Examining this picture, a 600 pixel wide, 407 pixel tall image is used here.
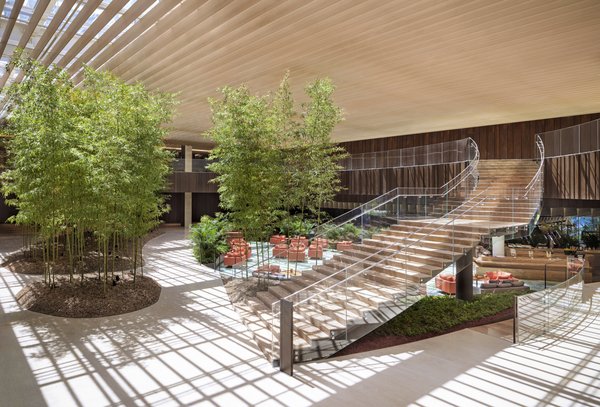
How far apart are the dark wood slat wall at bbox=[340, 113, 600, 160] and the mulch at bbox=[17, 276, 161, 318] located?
1601 centimetres

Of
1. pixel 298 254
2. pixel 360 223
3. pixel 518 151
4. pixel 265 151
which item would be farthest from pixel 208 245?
pixel 518 151

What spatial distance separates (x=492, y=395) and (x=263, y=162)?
7026 mm

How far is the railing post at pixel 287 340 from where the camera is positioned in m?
5.89

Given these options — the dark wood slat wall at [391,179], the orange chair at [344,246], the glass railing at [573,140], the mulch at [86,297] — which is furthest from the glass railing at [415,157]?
the mulch at [86,297]

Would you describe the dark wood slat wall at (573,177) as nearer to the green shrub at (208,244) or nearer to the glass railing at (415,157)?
the glass railing at (415,157)

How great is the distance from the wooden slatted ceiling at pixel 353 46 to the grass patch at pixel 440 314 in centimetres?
559

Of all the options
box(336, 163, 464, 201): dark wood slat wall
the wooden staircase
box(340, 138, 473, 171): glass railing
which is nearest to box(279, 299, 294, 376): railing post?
the wooden staircase

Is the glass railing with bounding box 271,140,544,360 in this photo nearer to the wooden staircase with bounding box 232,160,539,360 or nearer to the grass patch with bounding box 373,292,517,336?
the wooden staircase with bounding box 232,160,539,360

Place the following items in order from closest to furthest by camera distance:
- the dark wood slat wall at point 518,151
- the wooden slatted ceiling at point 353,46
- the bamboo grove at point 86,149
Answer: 1. the wooden slatted ceiling at point 353,46
2. the bamboo grove at point 86,149
3. the dark wood slat wall at point 518,151

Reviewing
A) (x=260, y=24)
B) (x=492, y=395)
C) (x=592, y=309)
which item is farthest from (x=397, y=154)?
(x=492, y=395)

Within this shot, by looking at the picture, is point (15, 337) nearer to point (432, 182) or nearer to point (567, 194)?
point (567, 194)

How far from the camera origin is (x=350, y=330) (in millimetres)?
6992

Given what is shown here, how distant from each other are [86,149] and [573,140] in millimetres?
14231

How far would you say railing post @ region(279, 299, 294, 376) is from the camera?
232 inches
